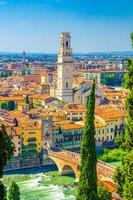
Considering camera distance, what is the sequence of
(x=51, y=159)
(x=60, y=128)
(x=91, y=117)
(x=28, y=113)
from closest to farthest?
(x=91, y=117)
(x=51, y=159)
(x=60, y=128)
(x=28, y=113)

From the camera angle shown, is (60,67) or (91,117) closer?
(91,117)

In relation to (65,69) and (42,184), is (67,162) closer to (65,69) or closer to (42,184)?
(42,184)

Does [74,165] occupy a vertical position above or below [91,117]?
below

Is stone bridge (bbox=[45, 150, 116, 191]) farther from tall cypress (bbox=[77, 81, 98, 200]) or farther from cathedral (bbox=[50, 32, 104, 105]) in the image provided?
cathedral (bbox=[50, 32, 104, 105])

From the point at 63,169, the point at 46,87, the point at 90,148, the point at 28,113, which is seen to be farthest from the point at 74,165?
the point at 46,87

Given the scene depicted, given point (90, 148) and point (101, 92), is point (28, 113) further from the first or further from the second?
point (90, 148)

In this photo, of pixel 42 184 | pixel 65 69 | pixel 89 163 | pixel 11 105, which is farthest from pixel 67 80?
pixel 89 163

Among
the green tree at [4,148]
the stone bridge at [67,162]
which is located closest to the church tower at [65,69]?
the stone bridge at [67,162]
